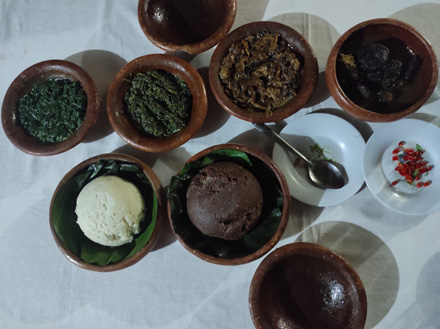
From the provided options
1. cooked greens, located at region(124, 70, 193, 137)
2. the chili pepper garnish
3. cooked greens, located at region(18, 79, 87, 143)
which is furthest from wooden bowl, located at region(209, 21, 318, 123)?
cooked greens, located at region(18, 79, 87, 143)

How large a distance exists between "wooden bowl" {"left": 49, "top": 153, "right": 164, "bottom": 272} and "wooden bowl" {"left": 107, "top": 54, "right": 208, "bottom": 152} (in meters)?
0.08

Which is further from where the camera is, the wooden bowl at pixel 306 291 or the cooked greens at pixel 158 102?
the cooked greens at pixel 158 102

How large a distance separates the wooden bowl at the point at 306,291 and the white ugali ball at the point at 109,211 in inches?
18.3

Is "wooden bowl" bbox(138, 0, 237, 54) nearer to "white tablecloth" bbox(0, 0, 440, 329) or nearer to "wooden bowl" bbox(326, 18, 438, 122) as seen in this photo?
"white tablecloth" bbox(0, 0, 440, 329)

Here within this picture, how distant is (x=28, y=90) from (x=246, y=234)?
98 centimetres

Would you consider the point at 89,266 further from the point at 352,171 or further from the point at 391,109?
the point at 391,109

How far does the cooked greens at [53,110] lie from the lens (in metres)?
1.33

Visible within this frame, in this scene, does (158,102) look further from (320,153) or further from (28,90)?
(320,153)

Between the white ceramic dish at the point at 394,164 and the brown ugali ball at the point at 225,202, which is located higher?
the white ceramic dish at the point at 394,164

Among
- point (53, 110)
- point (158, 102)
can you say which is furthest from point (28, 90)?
point (158, 102)

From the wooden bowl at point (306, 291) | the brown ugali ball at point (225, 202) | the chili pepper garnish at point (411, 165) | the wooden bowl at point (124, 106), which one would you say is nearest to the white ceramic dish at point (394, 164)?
the chili pepper garnish at point (411, 165)

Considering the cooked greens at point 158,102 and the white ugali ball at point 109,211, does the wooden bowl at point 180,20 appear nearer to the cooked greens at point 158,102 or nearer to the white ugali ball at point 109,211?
the cooked greens at point 158,102

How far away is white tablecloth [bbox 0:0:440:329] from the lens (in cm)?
130

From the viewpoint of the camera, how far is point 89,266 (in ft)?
4.01
